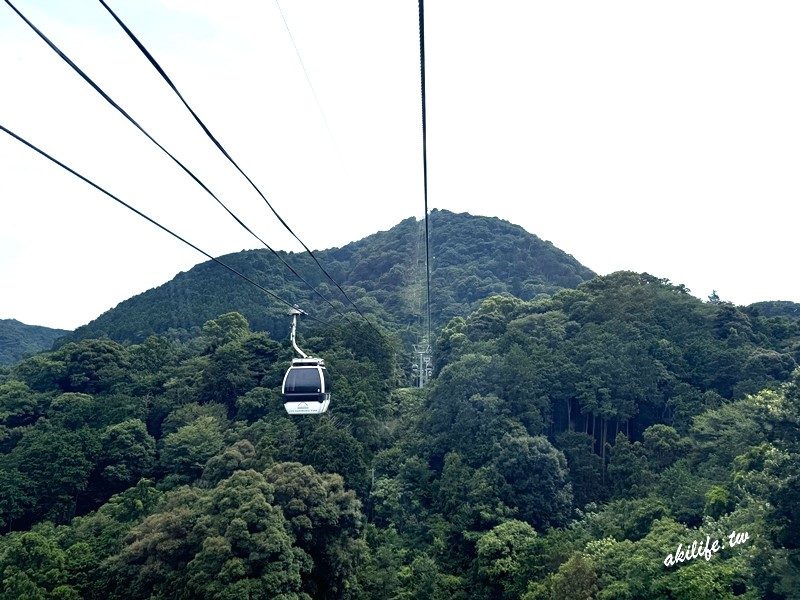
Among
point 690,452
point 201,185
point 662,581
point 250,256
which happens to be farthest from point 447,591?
point 250,256

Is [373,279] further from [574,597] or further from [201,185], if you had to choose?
[201,185]

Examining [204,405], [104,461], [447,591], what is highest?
[204,405]

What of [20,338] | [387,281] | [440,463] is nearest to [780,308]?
[440,463]

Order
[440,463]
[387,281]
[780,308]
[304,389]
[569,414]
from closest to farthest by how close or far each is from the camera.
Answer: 1. [304,389]
2. [440,463]
3. [569,414]
4. [780,308]
5. [387,281]

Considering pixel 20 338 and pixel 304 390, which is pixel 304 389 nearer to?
Result: pixel 304 390

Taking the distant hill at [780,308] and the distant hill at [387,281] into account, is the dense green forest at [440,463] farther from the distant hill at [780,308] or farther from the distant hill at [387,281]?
the distant hill at [387,281]

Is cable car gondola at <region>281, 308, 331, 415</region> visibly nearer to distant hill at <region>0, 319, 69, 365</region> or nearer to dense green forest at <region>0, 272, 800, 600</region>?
dense green forest at <region>0, 272, 800, 600</region>
